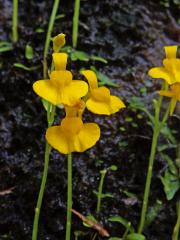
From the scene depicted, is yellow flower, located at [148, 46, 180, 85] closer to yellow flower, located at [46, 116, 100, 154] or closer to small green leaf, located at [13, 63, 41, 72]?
yellow flower, located at [46, 116, 100, 154]

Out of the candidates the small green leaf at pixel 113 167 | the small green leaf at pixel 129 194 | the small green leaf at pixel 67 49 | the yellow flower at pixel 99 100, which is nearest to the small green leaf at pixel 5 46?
the small green leaf at pixel 67 49

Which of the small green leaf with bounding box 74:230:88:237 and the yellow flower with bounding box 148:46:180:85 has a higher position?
the yellow flower with bounding box 148:46:180:85

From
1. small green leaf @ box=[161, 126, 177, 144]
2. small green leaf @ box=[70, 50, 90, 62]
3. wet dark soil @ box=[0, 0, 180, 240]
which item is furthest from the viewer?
small green leaf @ box=[70, 50, 90, 62]

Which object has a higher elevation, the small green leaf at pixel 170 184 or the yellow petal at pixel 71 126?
the yellow petal at pixel 71 126

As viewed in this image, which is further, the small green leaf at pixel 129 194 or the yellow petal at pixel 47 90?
the small green leaf at pixel 129 194

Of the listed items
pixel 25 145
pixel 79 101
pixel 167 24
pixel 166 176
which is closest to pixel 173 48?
pixel 79 101

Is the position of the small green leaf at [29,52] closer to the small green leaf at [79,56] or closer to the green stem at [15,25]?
the green stem at [15,25]

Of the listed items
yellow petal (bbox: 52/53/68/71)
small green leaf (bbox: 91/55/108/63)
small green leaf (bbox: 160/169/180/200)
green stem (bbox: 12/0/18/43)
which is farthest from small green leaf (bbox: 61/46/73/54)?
yellow petal (bbox: 52/53/68/71)
